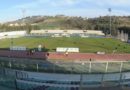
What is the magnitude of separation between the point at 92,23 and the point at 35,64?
97.7 metres

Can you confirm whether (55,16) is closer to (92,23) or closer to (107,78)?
(92,23)

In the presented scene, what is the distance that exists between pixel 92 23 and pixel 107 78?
9828cm

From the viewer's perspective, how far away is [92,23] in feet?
347

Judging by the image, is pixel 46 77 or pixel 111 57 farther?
pixel 111 57

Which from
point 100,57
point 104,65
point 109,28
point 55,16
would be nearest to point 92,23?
point 109,28

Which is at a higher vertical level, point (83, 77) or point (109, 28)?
point (83, 77)

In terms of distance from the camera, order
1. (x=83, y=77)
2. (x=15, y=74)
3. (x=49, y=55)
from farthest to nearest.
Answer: (x=49, y=55) → (x=15, y=74) → (x=83, y=77)

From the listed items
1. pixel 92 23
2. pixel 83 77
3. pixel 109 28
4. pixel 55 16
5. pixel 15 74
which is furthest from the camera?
pixel 55 16

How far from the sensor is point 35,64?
28.2 ft

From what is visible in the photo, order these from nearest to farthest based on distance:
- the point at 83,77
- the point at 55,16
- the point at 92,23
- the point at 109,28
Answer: the point at 83,77, the point at 109,28, the point at 92,23, the point at 55,16

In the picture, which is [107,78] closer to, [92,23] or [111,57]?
[111,57]

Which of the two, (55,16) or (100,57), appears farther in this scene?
(55,16)

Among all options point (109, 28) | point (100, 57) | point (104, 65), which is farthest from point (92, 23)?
point (104, 65)

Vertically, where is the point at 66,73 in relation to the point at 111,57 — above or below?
above
